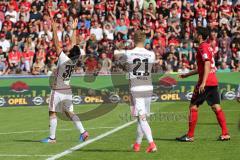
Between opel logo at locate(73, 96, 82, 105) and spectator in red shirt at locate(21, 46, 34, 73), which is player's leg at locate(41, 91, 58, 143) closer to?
opel logo at locate(73, 96, 82, 105)

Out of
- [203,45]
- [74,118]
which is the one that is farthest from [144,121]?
[74,118]

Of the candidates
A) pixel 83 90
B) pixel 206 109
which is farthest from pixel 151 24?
pixel 206 109

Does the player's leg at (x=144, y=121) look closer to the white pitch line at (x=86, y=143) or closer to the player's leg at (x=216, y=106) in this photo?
the white pitch line at (x=86, y=143)

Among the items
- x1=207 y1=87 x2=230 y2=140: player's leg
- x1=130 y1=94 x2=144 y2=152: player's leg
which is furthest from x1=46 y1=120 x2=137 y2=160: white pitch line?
x1=207 y1=87 x2=230 y2=140: player's leg

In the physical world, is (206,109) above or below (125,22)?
below

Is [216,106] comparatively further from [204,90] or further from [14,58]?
[14,58]

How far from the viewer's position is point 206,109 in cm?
2198

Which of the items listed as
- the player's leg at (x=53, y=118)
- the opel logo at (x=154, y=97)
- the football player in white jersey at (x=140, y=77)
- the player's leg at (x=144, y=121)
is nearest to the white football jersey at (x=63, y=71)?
the player's leg at (x=53, y=118)

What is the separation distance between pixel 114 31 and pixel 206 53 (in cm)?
1552

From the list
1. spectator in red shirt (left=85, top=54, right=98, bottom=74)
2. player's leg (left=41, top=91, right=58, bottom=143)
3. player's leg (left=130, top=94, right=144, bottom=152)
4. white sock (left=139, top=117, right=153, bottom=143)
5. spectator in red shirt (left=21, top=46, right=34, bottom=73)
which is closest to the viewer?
white sock (left=139, top=117, right=153, bottom=143)

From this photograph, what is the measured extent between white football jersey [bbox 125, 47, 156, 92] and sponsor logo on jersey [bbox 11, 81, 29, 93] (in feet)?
42.5

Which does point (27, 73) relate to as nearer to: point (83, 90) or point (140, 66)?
point (83, 90)

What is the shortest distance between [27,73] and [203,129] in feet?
37.1

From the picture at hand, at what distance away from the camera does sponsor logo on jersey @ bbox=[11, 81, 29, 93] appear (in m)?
25.1
